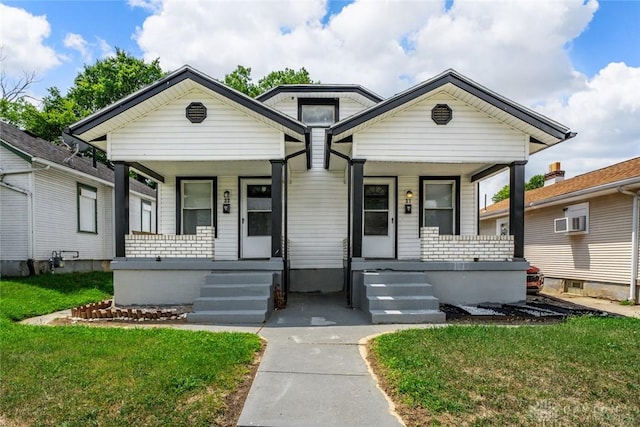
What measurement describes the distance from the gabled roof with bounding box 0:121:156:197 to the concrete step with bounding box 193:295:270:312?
791 cm

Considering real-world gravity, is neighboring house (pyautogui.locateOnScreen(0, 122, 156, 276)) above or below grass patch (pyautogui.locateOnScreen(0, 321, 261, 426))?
above

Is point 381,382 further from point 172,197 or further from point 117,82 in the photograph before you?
point 117,82

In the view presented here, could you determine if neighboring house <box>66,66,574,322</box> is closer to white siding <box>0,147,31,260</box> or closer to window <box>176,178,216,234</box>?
window <box>176,178,216,234</box>

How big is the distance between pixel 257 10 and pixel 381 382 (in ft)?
29.2

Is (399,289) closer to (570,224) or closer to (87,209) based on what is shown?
(570,224)

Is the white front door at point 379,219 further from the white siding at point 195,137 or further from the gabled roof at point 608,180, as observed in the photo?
the gabled roof at point 608,180

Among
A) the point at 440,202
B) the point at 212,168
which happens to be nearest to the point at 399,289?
the point at 440,202

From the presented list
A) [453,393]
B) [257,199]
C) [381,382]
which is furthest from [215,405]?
[257,199]

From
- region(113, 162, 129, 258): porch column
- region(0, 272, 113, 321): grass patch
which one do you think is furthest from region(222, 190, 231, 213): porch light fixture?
region(0, 272, 113, 321): grass patch

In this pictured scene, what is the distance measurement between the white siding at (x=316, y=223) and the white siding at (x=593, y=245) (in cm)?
712

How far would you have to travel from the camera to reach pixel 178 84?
25.6ft

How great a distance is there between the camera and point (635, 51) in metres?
9.98

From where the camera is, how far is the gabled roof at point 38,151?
10867 millimetres

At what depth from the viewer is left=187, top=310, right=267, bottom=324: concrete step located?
6.42 meters
